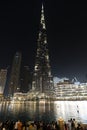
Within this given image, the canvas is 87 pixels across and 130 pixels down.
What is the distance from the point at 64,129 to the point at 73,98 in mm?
127015

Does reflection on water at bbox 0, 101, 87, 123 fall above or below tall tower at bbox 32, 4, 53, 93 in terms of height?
below

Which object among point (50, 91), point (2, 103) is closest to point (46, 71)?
point (50, 91)

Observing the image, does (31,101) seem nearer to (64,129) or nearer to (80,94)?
(80,94)

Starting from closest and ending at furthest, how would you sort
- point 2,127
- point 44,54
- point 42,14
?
point 2,127 < point 42,14 < point 44,54

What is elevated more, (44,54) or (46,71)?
(44,54)

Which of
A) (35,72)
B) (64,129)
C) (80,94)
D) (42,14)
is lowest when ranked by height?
(64,129)

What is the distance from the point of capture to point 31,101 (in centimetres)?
13925

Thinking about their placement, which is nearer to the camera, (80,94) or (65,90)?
(80,94)

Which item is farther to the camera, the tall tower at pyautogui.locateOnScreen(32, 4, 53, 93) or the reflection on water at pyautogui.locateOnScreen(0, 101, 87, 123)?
the tall tower at pyautogui.locateOnScreen(32, 4, 53, 93)

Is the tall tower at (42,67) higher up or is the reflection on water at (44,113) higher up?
the tall tower at (42,67)

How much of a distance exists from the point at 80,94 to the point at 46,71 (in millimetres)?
44171

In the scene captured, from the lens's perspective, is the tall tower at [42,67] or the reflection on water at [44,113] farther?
the tall tower at [42,67]

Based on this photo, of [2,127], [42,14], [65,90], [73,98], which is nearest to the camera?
[2,127]

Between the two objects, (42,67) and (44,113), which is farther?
(42,67)
